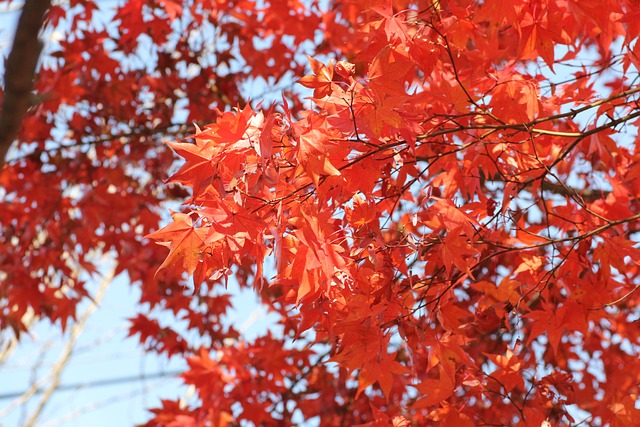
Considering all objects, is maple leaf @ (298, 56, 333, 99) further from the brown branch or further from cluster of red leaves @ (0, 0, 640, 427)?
the brown branch

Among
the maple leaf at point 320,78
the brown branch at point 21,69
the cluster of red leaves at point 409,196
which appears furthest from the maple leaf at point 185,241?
the brown branch at point 21,69

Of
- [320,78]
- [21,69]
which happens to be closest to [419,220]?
[320,78]

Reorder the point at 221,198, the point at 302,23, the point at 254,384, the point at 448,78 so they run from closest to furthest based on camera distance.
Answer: the point at 221,198 → the point at 448,78 → the point at 254,384 → the point at 302,23

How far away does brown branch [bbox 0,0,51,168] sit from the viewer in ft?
2.30

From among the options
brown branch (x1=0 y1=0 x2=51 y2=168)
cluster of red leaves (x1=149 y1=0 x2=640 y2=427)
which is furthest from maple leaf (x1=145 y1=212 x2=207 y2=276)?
brown branch (x1=0 y1=0 x2=51 y2=168)

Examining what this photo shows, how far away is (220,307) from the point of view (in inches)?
174

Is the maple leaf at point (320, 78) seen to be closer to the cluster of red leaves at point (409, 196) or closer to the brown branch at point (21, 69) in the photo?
the cluster of red leaves at point (409, 196)

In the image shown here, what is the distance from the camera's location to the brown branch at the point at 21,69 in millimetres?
702

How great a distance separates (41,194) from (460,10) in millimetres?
2929

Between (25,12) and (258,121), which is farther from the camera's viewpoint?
(258,121)

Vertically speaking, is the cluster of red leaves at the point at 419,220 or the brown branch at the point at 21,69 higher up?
the cluster of red leaves at the point at 419,220

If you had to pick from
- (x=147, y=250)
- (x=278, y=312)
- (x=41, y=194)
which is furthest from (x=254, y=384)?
(x=41, y=194)

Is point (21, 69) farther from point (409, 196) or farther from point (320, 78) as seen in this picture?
point (409, 196)

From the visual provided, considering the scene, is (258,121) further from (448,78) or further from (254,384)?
(254,384)
